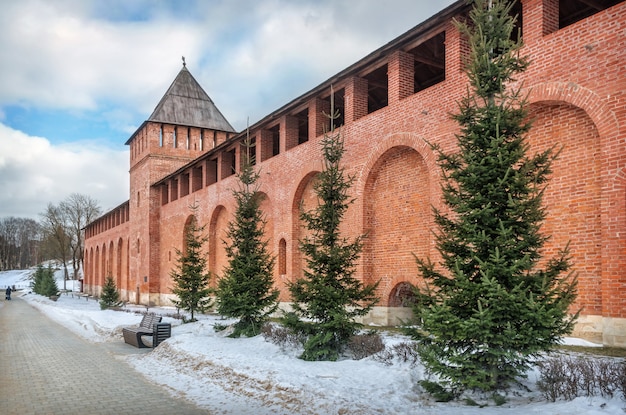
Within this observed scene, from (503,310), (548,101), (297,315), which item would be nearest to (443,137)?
(548,101)

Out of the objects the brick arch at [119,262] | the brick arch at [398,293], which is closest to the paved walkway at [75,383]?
the brick arch at [398,293]

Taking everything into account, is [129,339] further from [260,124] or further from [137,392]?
[260,124]

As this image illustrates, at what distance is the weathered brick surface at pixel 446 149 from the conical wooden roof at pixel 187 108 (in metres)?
9.97

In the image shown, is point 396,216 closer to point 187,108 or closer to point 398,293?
point 398,293

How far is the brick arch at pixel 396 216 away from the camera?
1292 cm

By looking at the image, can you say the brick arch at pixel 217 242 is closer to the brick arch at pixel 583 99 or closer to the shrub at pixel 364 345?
the shrub at pixel 364 345

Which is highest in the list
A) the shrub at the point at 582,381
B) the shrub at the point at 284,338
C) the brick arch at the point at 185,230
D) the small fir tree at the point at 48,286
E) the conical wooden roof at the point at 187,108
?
the conical wooden roof at the point at 187,108

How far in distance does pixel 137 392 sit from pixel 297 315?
11.0 ft

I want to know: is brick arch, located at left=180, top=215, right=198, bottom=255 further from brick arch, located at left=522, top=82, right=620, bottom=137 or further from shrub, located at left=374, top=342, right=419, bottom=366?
brick arch, located at left=522, top=82, right=620, bottom=137

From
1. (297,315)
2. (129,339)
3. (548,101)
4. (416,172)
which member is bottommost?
(129,339)

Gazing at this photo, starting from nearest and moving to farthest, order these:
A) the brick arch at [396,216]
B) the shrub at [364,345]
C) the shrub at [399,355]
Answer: the shrub at [399,355] < the shrub at [364,345] < the brick arch at [396,216]

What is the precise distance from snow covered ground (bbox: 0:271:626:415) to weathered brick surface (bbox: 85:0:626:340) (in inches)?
79.0

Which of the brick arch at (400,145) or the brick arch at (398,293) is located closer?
the brick arch at (400,145)

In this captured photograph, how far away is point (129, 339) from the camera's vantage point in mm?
12945
